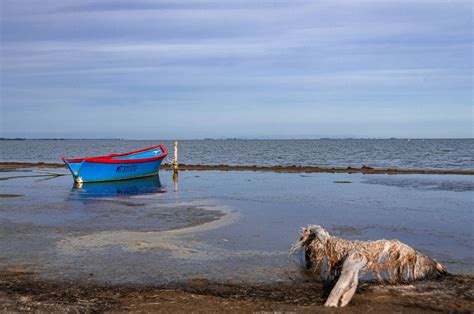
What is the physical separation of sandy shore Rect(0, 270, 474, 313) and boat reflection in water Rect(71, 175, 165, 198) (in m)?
12.5

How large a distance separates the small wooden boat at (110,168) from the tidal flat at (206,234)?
137 centimetres

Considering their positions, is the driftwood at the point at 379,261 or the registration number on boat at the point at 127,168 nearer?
the driftwood at the point at 379,261

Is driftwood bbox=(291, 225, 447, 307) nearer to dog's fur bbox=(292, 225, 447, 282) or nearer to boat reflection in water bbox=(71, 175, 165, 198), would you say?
dog's fur bbox=(292, 225, 447, 282)

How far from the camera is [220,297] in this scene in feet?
23.2

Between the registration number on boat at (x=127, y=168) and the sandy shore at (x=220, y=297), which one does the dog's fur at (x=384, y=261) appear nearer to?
the sandy shore at (x=220, y=297)

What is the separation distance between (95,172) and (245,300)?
19286mm

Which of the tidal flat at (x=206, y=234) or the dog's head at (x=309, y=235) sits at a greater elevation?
the dog's head at (x=309, y=235)

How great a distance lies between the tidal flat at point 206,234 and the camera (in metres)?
7.68

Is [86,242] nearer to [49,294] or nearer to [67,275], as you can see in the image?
[67,275]

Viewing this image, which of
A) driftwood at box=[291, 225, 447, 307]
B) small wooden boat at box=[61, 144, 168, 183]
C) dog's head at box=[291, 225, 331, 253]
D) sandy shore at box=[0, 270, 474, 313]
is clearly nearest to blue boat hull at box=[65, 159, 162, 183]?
small wooden boat at box=[61, 144, 168, 183]

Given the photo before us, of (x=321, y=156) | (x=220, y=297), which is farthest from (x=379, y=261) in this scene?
(x=321, y=156)

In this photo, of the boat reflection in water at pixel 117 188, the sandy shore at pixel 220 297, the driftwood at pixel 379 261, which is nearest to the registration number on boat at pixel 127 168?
the boat reflection in water at pixel 117 188

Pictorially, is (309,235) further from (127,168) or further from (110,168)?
(127,168)

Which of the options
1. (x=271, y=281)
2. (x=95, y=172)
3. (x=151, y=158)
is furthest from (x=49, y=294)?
(x=151, y=158)
